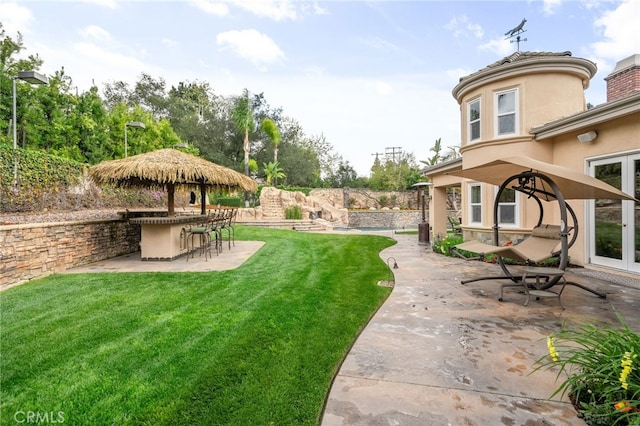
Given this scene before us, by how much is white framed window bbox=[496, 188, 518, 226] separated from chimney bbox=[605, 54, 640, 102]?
3095 mm

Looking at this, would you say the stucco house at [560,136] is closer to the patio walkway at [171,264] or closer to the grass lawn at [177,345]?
the grass lawn at [177,345]

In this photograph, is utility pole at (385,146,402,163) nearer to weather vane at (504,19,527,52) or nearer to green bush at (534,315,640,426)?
weather vane at (504,19,527,52)

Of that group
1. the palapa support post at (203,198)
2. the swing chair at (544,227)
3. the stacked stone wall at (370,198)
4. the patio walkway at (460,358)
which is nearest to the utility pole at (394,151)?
the stacked stone wall at (370,198)

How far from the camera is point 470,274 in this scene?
708 centimetres

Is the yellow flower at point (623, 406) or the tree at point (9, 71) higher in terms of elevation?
the tree at point (9, 71)

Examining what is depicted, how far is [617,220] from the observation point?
667 centimetres

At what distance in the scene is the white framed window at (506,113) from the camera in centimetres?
900

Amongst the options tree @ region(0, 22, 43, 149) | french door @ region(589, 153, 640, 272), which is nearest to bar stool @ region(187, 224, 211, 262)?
french door @ region(589, 153, 640, 272)

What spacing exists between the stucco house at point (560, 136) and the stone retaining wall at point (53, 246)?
9097 millimetres

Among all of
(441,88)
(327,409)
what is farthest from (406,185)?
(327,409)

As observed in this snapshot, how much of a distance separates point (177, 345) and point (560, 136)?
380 inches

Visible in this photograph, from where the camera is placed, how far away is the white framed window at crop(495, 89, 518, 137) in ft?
29.5

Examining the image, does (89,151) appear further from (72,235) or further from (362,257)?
(362,257)

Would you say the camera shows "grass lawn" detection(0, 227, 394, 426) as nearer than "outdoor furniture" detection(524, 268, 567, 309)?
Yes
